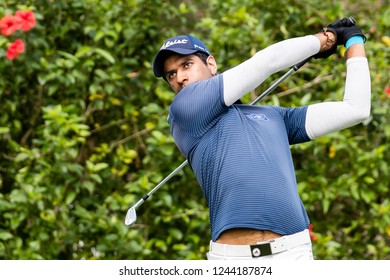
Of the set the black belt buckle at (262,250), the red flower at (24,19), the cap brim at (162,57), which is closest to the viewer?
the black belt buckle at (262,250)

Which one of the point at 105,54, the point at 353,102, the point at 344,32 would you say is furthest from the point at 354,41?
the point at 105,54

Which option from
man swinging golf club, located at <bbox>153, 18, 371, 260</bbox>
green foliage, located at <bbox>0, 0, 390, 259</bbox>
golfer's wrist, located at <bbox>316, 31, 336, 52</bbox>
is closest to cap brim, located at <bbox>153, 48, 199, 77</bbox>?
man swinging golf club, located at <bbox>153, 18, 371, 260</bbox>

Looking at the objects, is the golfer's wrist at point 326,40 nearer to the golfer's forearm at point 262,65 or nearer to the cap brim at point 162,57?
the golfer's forearm at point 262,65

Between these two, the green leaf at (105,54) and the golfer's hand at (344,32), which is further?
the green leaf at (105,54)

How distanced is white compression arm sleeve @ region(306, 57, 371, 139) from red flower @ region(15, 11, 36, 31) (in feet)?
7.61

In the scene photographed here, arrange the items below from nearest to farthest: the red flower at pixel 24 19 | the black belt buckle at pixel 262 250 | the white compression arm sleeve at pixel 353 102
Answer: the black belt buckle at pixel 262 250
the white compression arm sleeve at pixel 353 102
the red flower at pixel 24 19

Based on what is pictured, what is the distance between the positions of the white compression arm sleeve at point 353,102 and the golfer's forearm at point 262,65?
183mm

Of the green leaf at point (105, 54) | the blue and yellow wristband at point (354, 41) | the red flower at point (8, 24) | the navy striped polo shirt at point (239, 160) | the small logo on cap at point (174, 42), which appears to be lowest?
the navy striped polo shirt at point (239, 160)

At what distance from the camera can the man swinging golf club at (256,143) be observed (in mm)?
2785

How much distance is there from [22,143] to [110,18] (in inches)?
39.1

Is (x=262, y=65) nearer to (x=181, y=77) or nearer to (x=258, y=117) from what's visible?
(x=258, y=117)

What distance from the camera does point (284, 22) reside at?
531cm

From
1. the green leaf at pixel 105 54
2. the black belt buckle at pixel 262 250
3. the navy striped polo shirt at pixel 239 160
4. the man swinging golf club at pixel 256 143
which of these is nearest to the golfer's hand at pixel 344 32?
the man swinging golf club at pixel 256 143

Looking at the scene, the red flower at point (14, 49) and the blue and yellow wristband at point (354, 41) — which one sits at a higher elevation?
the red flower at point (14, 49)
